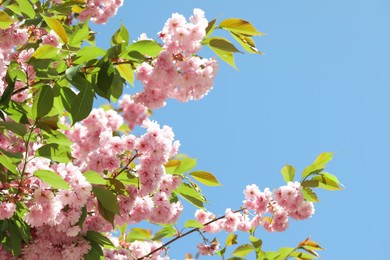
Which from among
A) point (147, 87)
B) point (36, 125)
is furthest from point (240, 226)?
point (36, 125)

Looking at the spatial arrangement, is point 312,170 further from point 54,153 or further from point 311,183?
point 54,153

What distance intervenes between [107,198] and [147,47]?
3.02ft

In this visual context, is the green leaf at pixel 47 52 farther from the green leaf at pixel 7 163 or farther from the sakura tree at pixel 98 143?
the green leaf at pixel 7 163

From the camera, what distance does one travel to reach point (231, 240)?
14.8 feet

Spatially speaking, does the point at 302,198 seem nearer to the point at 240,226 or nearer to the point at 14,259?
the point at 240,226

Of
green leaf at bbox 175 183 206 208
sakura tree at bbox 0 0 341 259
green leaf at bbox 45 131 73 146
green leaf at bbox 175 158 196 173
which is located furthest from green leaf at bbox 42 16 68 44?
green leaf at bbox 175 183 206 208

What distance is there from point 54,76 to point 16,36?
3.42ft

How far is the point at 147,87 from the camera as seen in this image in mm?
3256

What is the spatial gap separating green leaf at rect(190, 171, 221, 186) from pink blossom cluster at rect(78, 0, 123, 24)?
1967mm

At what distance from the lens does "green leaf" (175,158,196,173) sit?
3.53 m

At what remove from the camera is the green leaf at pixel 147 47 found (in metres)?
2.79

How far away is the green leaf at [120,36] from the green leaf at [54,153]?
745mm

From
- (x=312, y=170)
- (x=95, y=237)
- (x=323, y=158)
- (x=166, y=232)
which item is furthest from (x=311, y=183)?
(x=95, y=237)

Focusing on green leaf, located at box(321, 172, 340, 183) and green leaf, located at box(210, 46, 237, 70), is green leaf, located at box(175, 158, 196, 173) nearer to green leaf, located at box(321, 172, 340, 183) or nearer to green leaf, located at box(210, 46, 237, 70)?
green leaf, located at box(210, 46, 237, 70)
